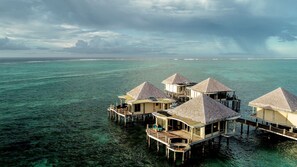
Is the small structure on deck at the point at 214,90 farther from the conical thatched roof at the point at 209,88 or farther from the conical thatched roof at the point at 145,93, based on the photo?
the conical thatched roof at the point at 145,93

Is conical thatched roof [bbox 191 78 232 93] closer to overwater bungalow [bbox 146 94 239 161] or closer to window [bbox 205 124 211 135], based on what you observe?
overwater bungalow [bbox 146 94 239 161]

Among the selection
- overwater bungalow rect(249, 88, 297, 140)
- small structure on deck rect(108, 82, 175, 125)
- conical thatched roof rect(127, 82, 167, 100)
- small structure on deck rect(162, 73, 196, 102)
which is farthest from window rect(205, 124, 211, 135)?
small structure on deck rect(162, 73, 196, 102)

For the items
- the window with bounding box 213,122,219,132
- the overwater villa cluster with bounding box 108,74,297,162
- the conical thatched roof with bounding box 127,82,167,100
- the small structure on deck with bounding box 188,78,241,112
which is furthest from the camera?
the small structure on deck with bounding box 188,78,241,112

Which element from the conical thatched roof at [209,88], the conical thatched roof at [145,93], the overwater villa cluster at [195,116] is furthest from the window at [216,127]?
the conical thatched roof at [209,88]

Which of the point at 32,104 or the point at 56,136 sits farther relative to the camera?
the point at 32,104

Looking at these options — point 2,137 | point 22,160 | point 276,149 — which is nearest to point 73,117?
point 2,137

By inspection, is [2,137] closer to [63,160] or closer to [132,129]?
[63,160]

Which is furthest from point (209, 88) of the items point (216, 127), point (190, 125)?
point (190, 125)

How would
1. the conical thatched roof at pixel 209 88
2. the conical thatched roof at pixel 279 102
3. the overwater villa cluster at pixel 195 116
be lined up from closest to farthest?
1. the overwater villa cluster at pixel 195 116
2. the conical thatched roof at pixel 279 102
3. the conical thatched roof at pixel 209 88
